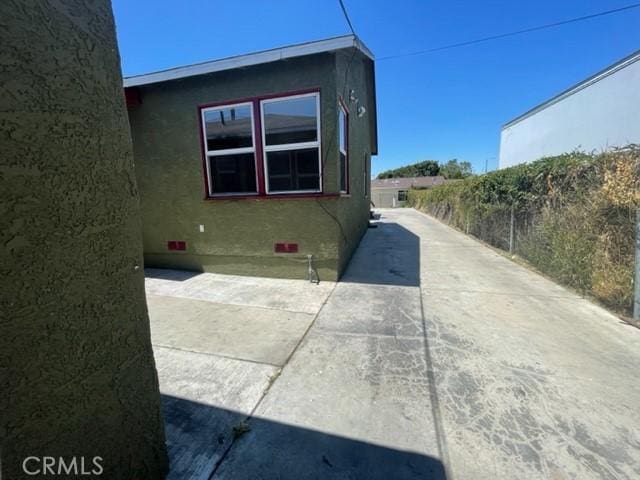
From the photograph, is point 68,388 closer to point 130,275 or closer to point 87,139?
point 130,275

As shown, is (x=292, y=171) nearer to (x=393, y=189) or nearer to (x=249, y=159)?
(x=249, y=159)

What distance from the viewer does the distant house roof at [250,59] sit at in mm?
4160

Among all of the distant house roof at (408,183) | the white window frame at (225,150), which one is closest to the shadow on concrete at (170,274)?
the white window frame at (225,150)

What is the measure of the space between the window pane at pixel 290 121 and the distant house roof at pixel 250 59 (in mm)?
651

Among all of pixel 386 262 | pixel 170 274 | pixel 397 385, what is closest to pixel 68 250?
pixel 397 385

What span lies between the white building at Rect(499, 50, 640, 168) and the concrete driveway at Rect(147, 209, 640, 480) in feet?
26.1

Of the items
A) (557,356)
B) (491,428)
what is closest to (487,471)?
(491,428)

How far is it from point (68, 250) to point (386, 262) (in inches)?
236

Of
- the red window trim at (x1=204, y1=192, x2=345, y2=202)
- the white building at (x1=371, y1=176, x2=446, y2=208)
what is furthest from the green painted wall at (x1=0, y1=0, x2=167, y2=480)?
the white building at (x1=371, y1=176, x2=446, y2=208)

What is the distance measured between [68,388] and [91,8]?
62.5 inches

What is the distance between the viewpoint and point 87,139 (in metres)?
1.16

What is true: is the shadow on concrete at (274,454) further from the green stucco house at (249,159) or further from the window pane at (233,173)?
the window pane at (233,173)

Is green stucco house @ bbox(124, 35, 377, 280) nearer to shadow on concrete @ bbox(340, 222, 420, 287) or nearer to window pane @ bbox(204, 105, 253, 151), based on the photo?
window pane @ bbox(204, 105, 253, 151)

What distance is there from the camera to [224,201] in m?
5.26
